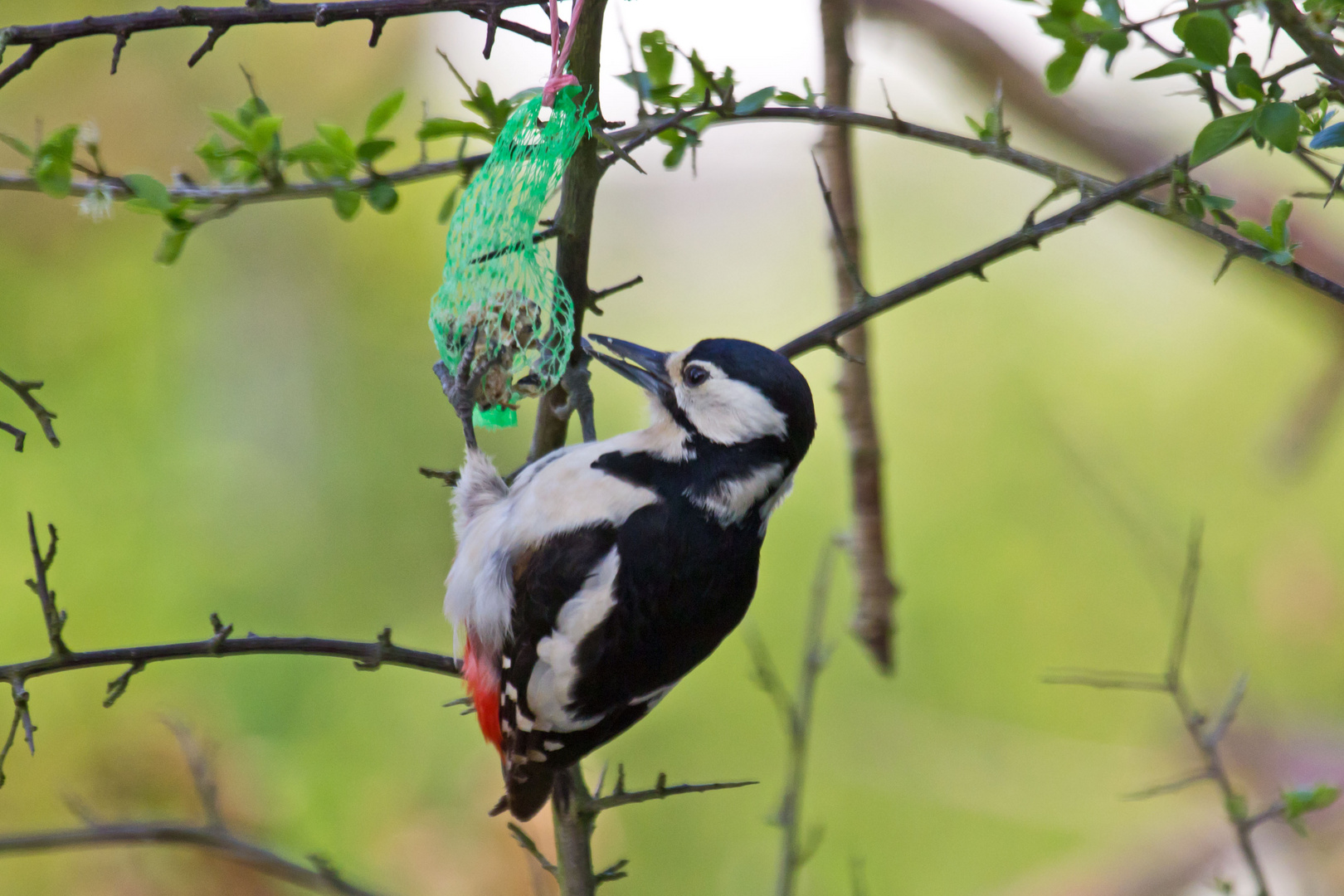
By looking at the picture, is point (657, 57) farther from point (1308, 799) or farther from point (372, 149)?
point (1308, 799)

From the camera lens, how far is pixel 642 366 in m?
1.97

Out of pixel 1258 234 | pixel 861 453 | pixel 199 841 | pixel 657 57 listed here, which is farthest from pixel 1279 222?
pixel 199 841

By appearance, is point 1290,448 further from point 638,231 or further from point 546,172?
point 638,231

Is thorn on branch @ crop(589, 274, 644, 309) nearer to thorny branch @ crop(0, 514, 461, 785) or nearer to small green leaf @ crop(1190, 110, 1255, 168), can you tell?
thorny branch @ crop(0, 514, 461, 785)

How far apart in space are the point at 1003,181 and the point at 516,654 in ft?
15.9

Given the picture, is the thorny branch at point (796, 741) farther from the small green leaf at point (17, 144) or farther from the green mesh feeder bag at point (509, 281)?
the small green leaf at point (17, 144)

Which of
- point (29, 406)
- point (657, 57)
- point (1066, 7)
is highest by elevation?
point (657, 57)

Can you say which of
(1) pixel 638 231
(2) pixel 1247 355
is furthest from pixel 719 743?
(2) pixel 1247 355

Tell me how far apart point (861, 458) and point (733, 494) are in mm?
580

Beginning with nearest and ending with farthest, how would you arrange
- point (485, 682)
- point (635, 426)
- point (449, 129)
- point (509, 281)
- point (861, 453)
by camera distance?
point (449, 129) < point (509, 281) < point (485, 682) < point (861, 453) < point (635, 426)

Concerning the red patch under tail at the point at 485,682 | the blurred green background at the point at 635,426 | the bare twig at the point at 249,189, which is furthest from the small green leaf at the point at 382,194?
the blurred green background at the point at 635,426

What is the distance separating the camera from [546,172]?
5.66 feet

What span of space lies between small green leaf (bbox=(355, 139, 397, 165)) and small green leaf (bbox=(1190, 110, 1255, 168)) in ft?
3.27

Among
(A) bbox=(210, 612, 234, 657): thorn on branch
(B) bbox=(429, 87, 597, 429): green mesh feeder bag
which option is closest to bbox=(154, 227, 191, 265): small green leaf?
(B) bbox=(429, 87, 597, 429): green mesh feeder bag
